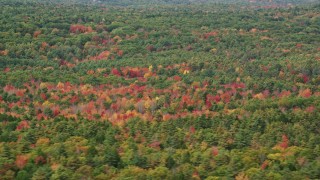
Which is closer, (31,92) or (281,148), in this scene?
(281,148)

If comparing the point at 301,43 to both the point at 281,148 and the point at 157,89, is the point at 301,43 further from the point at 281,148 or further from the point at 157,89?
the point at 281,148

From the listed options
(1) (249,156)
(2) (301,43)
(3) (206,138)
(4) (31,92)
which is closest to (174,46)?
(2) (301,43)

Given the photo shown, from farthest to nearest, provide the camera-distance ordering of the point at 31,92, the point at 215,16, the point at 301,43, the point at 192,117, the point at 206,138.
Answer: the point at 215,16, the point at 301,43, the point at 31,92, the point at 192,117, the point at 206,138

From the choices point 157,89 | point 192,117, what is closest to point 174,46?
point 157,89

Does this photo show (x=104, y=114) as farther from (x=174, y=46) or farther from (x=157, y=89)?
(x=174, y=46)

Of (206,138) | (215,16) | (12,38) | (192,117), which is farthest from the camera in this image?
(215,16)

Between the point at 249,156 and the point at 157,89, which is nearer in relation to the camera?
the point at 249,156
